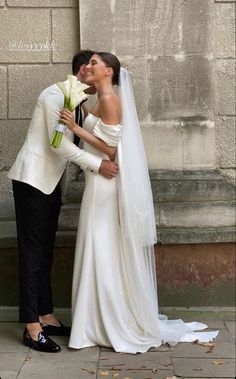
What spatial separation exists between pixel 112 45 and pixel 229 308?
243 centimetres

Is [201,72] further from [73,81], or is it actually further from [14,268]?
[14,268]

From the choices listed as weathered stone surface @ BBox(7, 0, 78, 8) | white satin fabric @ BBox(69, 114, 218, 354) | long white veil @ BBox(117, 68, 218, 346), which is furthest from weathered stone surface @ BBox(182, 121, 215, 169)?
weathered stone surface @ BBox(7, 0, 78, 8)

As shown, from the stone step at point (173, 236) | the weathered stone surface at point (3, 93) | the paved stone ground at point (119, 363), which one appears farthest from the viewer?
the weathered stone surface at point (3, 93)

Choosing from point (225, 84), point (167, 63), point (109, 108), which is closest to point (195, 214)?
point (225, 84)

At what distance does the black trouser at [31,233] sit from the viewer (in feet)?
13.6

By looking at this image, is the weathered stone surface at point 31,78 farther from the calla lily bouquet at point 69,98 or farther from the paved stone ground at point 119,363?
the paved stone ground at point 119,363

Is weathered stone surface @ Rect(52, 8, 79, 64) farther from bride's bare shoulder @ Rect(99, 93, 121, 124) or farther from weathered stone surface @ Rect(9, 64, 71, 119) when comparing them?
bride's bare shoulder @ Rect(99, 93, 121, 124)

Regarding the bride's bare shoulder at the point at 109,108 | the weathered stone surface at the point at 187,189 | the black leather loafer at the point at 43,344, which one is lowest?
the black leather loafer at the point at 43,344

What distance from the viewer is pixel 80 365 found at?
389 cm

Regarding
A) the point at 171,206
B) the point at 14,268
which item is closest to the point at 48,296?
the point at 14,268

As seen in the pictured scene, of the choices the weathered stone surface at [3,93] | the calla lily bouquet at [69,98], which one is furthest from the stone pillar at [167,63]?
the calla lily bouquet at [69,98]

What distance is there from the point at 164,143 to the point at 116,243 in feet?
3.98

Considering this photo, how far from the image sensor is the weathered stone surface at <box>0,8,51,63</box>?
501 cm

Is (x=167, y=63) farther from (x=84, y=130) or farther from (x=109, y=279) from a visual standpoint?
(x=109, y=279)
